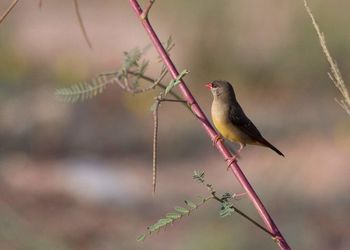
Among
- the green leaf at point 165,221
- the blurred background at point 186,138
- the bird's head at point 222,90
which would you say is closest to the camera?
the green leaf at point 165,221

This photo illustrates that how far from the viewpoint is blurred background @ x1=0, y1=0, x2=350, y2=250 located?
27.8 ft

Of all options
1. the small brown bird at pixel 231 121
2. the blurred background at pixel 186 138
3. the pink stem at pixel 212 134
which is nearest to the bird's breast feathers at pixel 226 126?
the small brown bird at pixel 231 121

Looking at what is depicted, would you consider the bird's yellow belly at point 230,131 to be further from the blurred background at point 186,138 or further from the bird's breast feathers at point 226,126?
the blurred background at point 186,138

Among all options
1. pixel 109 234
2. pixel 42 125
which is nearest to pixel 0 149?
pixel 42 125

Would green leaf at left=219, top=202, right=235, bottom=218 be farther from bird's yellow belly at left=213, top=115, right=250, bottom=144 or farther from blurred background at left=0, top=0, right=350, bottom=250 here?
blurred background at left=0, top=0, right=350, bottom=250

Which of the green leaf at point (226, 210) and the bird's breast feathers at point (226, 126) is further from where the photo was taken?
the bird's breast feathers at point (226, 126)

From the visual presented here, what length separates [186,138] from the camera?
1120cm

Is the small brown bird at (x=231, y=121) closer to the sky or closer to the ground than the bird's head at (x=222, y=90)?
closer to the ground

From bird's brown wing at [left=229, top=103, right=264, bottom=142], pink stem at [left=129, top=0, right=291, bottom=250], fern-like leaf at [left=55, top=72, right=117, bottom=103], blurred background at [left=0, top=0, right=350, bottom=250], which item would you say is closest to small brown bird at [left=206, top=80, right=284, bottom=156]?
bird's brown wing at [left=229, top=103, right=264, bottom=142]

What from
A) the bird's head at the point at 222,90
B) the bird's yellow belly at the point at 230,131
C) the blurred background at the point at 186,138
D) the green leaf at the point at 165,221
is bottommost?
the green leaf at the point at 165,221

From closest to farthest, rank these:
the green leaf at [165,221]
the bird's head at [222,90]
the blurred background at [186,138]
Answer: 1. the green leaf at [165,221]
2. the bird's head at [222,90]
3. the blurred background at [186,138]

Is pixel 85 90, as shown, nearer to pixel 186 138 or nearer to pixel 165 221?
pixel 165 221

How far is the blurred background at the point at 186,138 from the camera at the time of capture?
333 inches

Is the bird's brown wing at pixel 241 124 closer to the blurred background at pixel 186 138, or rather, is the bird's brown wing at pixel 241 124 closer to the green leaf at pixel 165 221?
the green leaf at pixel 165 221
